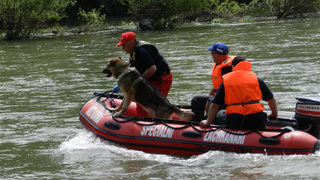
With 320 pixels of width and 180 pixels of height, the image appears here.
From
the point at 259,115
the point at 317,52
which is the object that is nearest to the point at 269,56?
the point at 317,52

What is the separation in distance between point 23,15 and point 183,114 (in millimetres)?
20247

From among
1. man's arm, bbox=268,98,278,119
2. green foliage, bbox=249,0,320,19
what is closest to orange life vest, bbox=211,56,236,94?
man's arm, bbox=268,98,278,119

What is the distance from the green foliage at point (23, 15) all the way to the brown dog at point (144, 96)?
64.4 ft

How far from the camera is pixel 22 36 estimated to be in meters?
28.4

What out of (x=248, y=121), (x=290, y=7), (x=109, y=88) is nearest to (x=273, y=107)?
(x=248, y=121)

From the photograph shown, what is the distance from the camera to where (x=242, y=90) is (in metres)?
7.39

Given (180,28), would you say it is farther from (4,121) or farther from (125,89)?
(125,89)

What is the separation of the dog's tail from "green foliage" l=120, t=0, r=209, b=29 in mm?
20301

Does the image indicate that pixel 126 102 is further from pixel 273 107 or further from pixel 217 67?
pixel 273 107

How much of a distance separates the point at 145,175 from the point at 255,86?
1766mm

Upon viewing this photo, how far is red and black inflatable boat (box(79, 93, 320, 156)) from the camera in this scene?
7.44 metres

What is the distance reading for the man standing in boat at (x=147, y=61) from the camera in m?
8.47

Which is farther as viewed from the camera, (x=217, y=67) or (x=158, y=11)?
(x=158, y=11)

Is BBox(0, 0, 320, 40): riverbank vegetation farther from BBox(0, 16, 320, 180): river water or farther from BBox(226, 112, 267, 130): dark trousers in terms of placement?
BBox(226, 112, 267, 130): dark trousers
